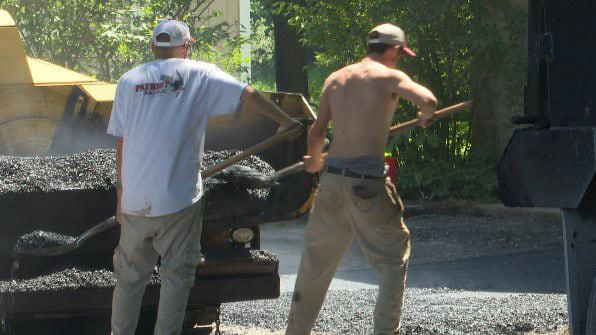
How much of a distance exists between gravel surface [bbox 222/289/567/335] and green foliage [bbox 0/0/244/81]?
904 cm

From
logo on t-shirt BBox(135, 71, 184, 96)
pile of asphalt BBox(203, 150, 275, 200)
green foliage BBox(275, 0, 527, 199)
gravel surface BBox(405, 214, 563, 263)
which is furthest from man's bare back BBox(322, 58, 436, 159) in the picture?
green foliage BBox(275, 0, 527, 199)

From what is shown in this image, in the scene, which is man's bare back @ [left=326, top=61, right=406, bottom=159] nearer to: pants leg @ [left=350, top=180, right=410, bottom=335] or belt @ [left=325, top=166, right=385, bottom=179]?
belt @ [left=325, top=166, right=385, bottom=179]

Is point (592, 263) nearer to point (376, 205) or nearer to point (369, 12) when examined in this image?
point (376, 205)

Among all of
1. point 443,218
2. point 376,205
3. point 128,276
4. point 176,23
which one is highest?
point 176,23

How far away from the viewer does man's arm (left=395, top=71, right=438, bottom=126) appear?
5.33 m

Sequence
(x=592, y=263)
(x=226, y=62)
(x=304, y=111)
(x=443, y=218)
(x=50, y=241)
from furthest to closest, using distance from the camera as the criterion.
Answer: (x=226, y=62)
(x=443, y=218)
(x=304, y=111)
(x=50, y=241)
(x=592, y=263)

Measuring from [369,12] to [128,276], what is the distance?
897 cm

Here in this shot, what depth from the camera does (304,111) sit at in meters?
6.80

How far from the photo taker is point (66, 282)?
6.07 m

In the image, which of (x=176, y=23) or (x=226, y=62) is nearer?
(x=176, y=23)

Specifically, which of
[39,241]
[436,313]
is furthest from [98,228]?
[436,313]

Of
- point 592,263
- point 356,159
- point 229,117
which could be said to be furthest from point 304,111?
point 592,263

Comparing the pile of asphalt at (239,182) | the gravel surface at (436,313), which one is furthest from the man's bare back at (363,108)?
the gravel surface at (436,313)

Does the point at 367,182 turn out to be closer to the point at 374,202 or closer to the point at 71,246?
the point at 374,202
